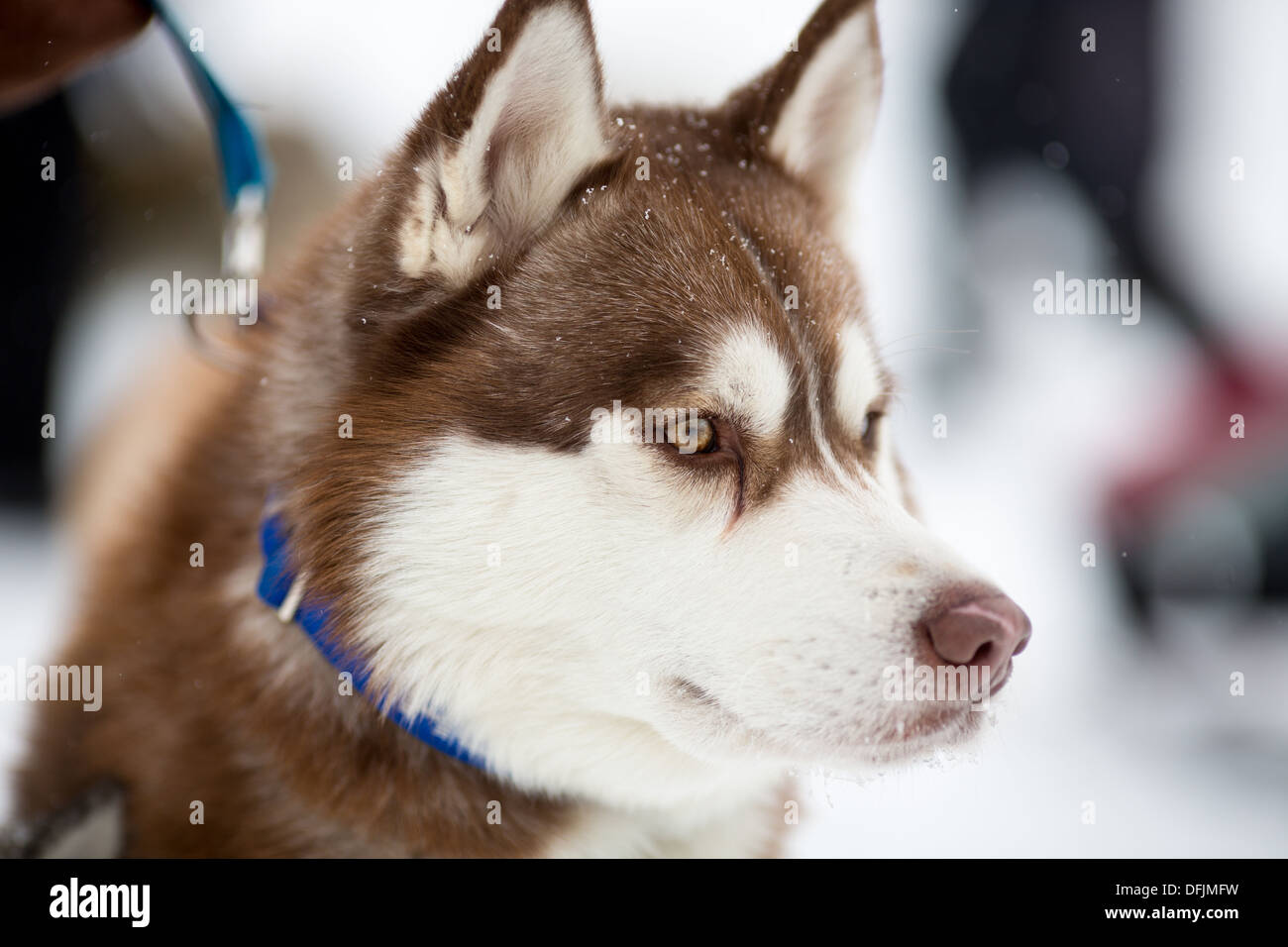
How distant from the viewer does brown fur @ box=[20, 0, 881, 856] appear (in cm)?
164

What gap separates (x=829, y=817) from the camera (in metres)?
2.73

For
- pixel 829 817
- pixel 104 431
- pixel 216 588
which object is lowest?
pixel 829 817

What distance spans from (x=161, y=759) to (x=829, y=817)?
170 centimetres

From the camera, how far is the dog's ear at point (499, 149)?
1.54 m

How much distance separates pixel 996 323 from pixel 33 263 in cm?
364

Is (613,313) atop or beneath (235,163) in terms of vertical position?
beneath

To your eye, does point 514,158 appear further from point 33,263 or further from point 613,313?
point 33,263

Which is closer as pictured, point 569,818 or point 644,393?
point 644,393

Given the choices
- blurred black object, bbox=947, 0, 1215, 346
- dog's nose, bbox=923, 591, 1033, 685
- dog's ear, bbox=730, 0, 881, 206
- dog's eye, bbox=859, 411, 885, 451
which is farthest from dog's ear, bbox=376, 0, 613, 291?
blurred black object, bbox=947, 0, 1215, 346

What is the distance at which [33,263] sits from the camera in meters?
3.40

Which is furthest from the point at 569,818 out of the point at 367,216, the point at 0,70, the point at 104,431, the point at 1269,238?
the point at 1269,238

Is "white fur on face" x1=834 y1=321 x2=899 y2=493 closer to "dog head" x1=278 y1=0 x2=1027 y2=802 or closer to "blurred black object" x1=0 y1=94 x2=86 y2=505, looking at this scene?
"dog head" x1=278 y1=0 x2=1027 y2=802

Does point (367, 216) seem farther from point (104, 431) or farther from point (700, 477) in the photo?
point (104, 431)

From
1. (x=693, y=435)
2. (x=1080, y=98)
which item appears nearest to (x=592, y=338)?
(x=693, y=435)
